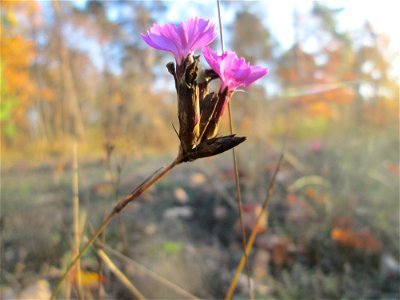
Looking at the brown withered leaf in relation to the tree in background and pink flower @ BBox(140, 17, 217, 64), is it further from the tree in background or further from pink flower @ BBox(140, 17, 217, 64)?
the tree in background

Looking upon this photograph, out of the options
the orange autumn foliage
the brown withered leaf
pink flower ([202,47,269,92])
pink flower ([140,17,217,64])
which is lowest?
the orange autumn foliage

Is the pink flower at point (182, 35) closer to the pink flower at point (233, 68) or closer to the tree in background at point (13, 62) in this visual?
the pink flower at point (233, 68)

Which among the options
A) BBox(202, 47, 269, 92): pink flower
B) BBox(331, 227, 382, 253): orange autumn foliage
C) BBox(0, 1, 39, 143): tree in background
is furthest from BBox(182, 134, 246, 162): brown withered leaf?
BBox(331, 227, 382, 253): orange autumn foliage

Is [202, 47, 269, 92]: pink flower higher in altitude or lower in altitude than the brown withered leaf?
higher

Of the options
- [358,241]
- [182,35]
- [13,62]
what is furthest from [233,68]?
[13,62]

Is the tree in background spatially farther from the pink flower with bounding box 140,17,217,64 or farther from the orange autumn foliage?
the orange autumn foliage

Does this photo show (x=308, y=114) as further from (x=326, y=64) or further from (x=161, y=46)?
(x=161, y=46)

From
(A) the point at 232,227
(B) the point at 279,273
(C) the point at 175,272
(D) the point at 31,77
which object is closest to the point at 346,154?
(A) the point at 232,227

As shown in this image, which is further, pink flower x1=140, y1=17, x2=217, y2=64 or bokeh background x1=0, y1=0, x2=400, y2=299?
bokeh background x1=0, y1=0, x2=400, y2=299
